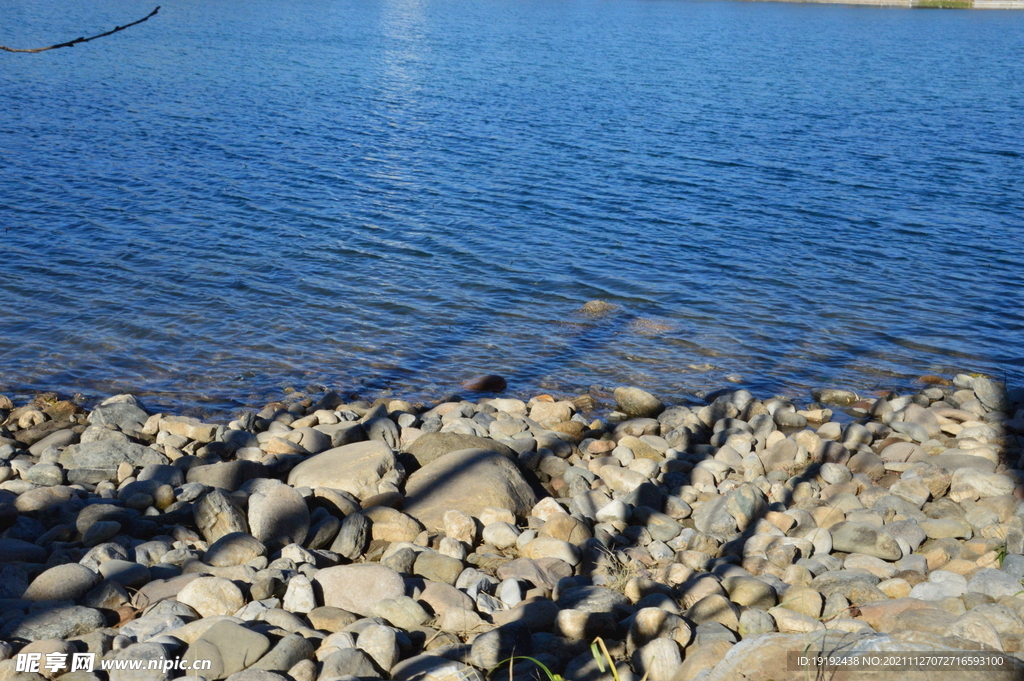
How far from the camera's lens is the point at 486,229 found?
12.8 metres

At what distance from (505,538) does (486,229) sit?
27.5ft

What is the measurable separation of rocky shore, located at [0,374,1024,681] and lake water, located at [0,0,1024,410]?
54.1 inches

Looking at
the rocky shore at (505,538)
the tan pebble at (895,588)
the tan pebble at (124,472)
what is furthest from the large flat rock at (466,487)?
the tan pebble at (895,588)

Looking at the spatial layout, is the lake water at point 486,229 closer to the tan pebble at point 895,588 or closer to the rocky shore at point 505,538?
the rocky shore at point 505,538

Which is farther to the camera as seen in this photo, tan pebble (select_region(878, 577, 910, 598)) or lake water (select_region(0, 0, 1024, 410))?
lake water (select_region(0, 0, 1024, 410))

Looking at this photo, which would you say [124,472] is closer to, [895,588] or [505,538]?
[505,538]

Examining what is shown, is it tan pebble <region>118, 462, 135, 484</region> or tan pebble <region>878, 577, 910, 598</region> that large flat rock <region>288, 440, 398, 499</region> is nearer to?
tan pebble <region>118, 462, 135, 484</region>

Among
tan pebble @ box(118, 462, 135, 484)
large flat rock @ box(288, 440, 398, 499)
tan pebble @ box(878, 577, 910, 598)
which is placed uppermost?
tan pebble @ box(878, 577, 910, 598)

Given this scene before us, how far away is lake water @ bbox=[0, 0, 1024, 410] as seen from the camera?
8.69m

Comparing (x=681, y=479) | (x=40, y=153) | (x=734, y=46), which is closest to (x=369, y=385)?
(x=681, y=479)

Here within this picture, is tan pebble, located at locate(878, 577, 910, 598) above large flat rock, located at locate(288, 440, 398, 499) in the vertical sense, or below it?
above

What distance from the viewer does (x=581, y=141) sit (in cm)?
1856

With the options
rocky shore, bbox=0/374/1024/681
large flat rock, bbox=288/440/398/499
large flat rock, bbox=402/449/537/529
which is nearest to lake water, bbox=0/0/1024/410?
rocky shore, bbox=0/374/1024/681

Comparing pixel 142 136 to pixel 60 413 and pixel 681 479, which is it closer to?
pixel 60 413
